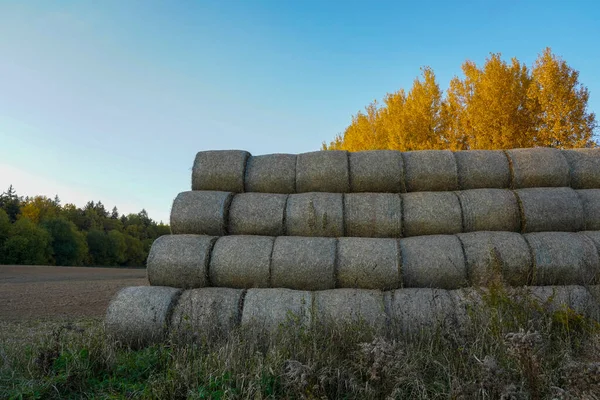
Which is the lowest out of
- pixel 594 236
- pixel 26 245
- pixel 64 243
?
pixel 594 236

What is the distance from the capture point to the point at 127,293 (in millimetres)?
6211

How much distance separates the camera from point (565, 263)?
6.29 metres

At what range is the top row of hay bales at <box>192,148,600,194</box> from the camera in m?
7.37

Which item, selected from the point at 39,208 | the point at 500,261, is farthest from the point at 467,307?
the point at 39,208

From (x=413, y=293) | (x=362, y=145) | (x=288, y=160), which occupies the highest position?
(x=362, y=145)

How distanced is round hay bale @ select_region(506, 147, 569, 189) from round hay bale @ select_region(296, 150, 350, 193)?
9.07 ft

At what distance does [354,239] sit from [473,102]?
22669 mm

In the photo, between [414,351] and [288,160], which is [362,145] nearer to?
[288,160]

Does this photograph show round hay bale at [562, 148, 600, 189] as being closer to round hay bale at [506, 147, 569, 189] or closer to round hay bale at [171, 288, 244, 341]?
round hay bale at [506, 147, 569, 189]

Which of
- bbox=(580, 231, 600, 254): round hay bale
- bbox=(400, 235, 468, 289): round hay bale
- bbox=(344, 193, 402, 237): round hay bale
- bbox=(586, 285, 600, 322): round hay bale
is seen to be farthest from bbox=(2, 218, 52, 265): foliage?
bbox=(586, 285, 600, 322): round hay bale

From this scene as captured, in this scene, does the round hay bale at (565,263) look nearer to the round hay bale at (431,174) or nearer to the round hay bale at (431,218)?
the round hay bale at (431,218)

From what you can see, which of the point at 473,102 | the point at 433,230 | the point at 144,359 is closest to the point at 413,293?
the point at 433,230

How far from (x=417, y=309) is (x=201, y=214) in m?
3.39

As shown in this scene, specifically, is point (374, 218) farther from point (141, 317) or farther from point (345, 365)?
point (141, 317)
